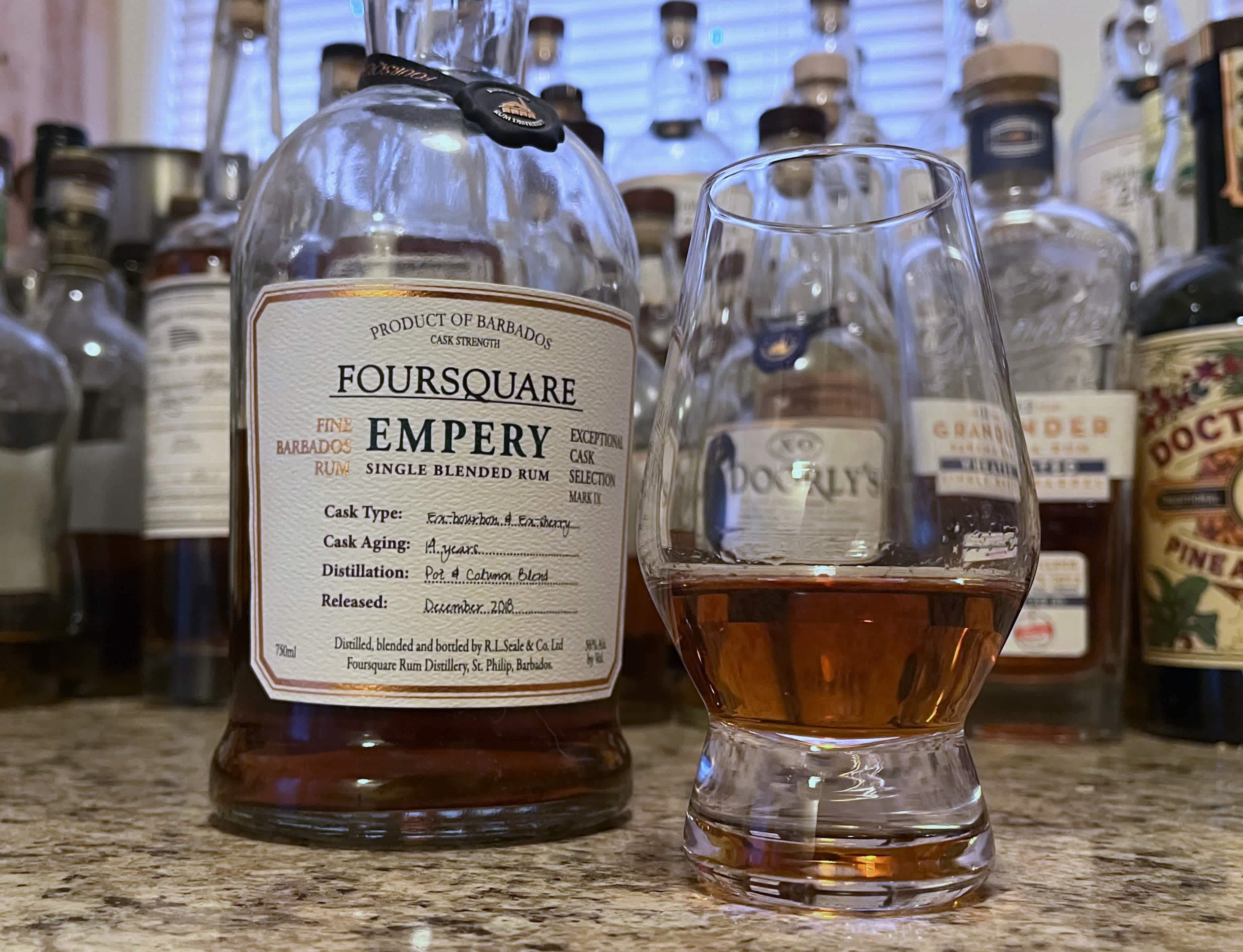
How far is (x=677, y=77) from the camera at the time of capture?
1081mm

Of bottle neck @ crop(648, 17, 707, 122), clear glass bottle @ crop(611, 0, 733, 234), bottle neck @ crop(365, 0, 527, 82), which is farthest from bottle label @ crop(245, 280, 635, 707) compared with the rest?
bottle neck @ crop(648, 17, 707, 122)

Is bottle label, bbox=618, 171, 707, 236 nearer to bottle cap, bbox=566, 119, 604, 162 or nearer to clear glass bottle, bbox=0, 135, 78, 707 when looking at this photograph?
bottle cap, bbox=566, 119, 604, 162

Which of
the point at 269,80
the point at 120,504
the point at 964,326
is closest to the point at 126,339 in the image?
the point at 120,504

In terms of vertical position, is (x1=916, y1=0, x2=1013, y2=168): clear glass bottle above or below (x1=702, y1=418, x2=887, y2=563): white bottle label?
above

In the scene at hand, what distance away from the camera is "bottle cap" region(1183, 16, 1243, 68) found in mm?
754

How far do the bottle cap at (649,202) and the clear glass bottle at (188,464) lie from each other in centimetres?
29

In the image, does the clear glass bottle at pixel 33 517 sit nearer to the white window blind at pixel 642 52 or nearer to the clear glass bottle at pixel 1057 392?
the white window blind at pixel 642 52

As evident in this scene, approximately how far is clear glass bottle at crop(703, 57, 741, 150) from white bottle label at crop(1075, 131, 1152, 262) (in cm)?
35

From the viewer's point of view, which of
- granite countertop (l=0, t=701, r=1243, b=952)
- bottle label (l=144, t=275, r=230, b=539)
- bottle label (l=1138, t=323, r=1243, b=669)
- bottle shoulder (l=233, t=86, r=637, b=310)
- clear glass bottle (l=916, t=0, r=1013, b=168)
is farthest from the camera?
clear glass bottle (l=916, t=0, r=1013, b=168)

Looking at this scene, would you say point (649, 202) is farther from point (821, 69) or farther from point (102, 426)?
point (102, 426)

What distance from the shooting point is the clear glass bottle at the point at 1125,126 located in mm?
936

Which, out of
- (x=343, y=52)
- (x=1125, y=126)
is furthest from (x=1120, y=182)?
(x=343, y=52)

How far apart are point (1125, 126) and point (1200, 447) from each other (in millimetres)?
376

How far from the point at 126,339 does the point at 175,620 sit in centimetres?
29
